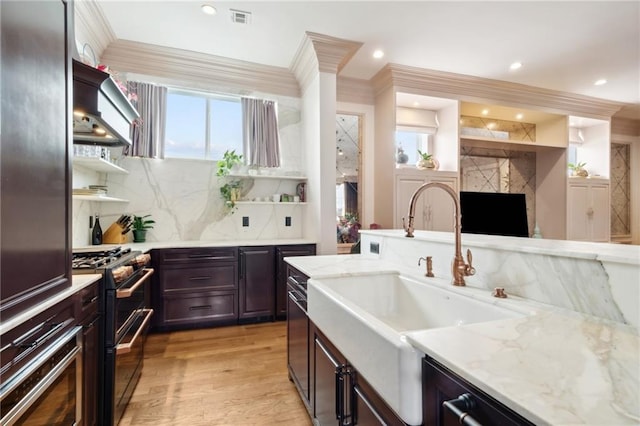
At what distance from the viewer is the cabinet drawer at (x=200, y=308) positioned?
314 cm

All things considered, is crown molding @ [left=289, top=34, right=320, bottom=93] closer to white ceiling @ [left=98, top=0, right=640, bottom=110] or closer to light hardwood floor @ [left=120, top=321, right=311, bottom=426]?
white ceiling @ [left=98, top=0, right=640, bottom=110]

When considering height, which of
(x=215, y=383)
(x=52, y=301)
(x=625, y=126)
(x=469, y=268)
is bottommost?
(x=215, y=383)

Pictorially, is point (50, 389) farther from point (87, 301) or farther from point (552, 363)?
point (552, 363)

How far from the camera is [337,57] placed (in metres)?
3.48

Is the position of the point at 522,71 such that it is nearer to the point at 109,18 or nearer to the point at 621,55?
the point at 621,55

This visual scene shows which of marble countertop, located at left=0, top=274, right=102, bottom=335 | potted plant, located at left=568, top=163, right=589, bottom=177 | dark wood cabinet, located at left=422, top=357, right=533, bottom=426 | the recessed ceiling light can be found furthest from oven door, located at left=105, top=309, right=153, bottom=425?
potted plant, located at left=568, top=163, right=589, bottom=177

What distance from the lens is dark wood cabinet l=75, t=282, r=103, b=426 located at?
1.44 m

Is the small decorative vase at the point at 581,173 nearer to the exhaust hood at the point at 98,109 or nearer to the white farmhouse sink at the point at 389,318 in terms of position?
the white farmhouse sink at the point at 389,318

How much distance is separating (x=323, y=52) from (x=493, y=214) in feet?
9.43

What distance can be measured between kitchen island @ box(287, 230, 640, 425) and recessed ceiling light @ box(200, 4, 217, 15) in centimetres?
305

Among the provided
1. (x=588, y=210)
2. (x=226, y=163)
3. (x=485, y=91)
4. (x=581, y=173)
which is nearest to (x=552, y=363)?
(x=226, y=163)

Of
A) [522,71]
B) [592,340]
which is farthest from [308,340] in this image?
[522,71]

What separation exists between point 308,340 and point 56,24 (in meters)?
1.92

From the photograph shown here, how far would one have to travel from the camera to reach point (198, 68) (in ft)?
12.2
